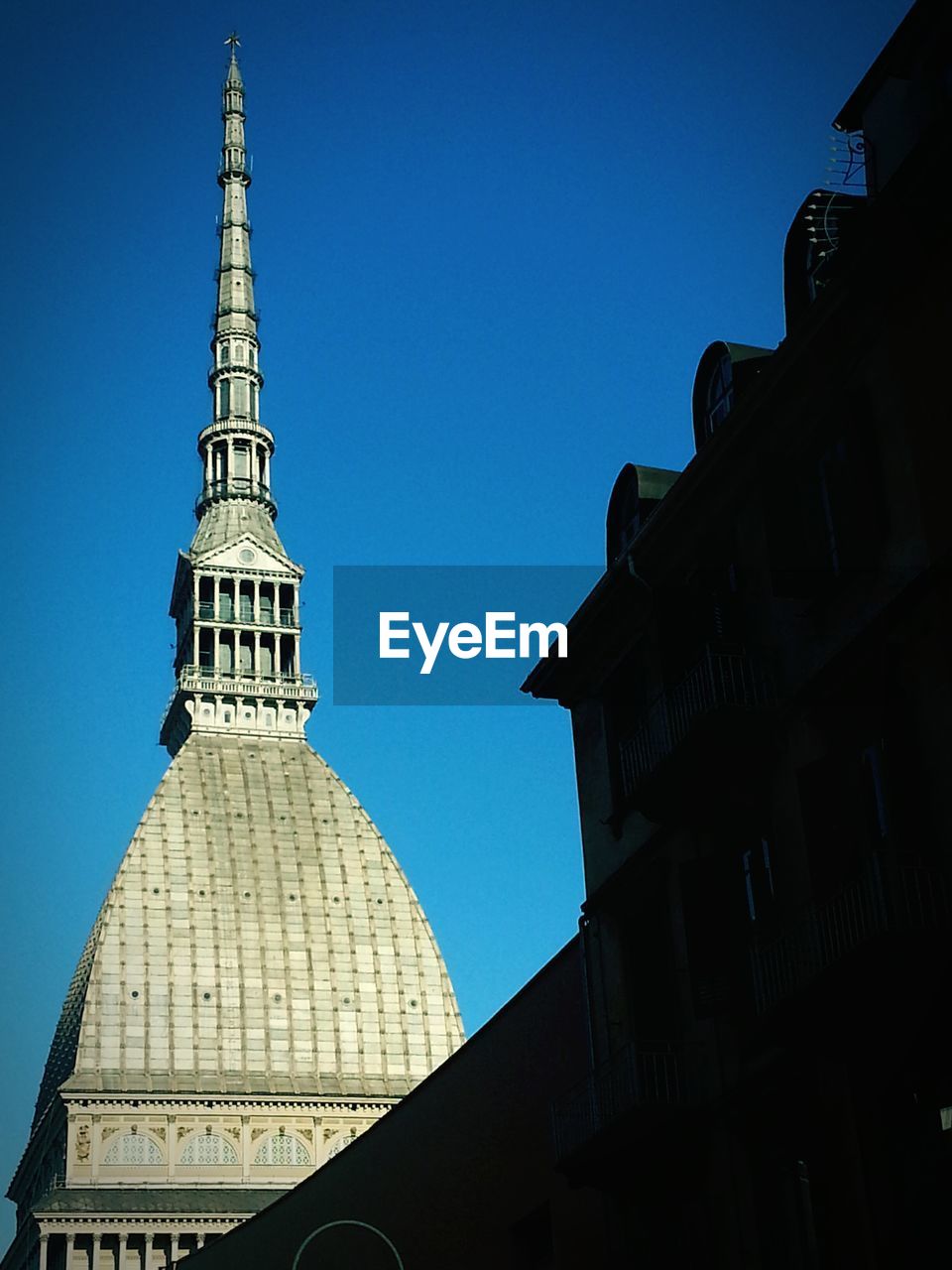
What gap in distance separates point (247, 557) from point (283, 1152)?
47.4m

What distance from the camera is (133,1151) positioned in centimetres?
11688

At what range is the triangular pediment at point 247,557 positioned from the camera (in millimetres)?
145125

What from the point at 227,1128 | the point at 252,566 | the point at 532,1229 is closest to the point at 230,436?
the point at 252,566

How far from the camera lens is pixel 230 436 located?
15312 cm

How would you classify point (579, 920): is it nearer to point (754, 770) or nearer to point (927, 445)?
point (754, 770)

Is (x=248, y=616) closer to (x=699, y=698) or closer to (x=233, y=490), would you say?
(x=233, y=490)

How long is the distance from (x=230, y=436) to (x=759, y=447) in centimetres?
13134

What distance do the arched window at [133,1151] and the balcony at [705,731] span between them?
97.2 m

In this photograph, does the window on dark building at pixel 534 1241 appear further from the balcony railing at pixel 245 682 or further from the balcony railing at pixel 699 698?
the balcony railing at pixel 245 682

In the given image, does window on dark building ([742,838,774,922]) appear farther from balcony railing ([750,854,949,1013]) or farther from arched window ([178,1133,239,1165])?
arched window ([178,1133,239,1165])

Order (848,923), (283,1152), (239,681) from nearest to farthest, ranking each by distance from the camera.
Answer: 1. (848,923)
2. (283,1152)
3. (239,681)

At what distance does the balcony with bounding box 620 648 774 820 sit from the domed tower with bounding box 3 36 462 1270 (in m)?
94.6

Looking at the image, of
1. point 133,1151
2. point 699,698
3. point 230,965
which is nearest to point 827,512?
point 699,698

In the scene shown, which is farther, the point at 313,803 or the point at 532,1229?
the point at 313,803
